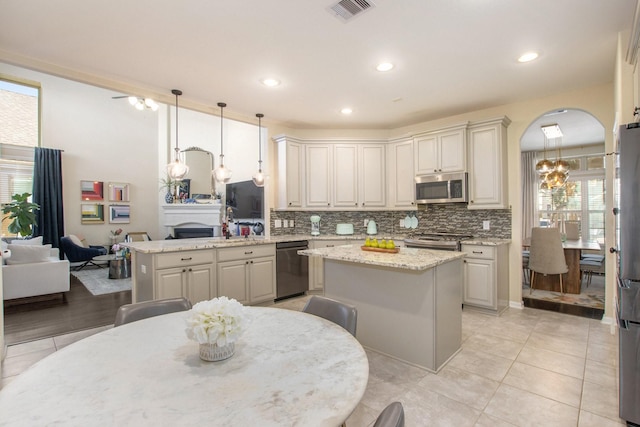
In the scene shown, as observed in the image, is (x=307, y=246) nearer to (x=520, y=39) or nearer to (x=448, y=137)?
(x=448, y=137)

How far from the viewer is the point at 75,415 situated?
31.4 inches

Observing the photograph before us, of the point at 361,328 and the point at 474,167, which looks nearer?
the point at 361,328

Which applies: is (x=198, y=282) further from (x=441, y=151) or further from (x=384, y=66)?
(x=441, y=151)

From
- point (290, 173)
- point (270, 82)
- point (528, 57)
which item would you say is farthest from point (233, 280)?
point (528, 57)

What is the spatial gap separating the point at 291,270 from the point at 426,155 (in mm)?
2510

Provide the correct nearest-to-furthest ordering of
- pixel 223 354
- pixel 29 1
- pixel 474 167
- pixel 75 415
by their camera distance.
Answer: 1. pixel 75 415
2. pixel 223 354
3. pixel 29 1
4. pixel 474 167

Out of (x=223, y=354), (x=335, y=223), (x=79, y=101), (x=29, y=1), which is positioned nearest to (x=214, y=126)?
(x=79, y=101)

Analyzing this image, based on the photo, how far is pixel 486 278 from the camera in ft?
12.1

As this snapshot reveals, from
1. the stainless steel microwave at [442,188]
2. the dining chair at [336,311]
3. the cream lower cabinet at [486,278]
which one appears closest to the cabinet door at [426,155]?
the stainless steel microwave at [442,188]

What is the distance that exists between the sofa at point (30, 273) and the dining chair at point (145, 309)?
3.78m

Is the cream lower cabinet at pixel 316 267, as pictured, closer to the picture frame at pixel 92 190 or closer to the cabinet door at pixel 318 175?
the cabinet door at pixel 318 175

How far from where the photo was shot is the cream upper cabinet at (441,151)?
414 centimetres

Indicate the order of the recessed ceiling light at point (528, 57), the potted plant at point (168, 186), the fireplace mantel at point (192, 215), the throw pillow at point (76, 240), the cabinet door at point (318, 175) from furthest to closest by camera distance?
the potted plant at point (168, 186) → the fireplace mantel at point (192, 215) → the throw pillow at point (76, 240) → the cabinet door at point (318, 175) → the recessed ceiling light at point (528, 57)

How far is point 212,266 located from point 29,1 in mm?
2603
